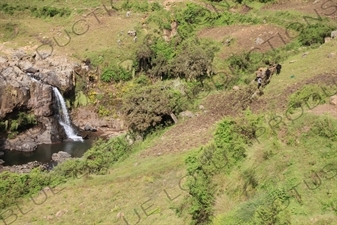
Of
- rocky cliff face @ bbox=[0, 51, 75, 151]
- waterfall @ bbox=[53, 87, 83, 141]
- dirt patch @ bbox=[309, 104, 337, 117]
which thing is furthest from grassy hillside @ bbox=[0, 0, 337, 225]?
rocky cliff face @ bbox=[0, 51, 75, 151]

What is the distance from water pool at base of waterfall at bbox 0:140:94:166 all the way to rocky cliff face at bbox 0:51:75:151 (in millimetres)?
437

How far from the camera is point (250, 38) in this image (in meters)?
27.3

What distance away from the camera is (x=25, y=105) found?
2641 centimetres

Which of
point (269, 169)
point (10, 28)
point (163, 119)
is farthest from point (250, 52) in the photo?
point (10, 28)

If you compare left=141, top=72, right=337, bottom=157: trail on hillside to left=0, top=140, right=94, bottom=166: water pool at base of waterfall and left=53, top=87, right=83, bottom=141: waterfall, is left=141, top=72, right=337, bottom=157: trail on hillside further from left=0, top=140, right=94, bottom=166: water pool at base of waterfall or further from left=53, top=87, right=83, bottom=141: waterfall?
left=53, top=87, right=83, bottom=141: waterfall

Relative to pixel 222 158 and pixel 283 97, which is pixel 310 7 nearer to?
pixel 283 97

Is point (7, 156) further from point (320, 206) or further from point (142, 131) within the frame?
point (320, 206)

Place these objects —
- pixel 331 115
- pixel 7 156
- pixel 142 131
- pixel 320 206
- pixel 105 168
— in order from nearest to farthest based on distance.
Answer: pixel 320 206
pixel 331 115
pixel 105 168
pixel 142 131
pixel 7 156

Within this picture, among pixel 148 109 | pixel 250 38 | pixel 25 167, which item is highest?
pixel 25 167

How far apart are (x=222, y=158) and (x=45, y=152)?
15026 mm

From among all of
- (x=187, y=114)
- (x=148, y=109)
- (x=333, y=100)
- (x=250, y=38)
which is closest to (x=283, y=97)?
(x=333, y=100)

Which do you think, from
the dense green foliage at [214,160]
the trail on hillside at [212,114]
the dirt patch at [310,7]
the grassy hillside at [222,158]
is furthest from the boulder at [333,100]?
the dirt patch at [310,7]

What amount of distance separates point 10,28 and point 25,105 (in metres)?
9.57

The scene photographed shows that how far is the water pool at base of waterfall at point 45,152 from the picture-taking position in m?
24.0
